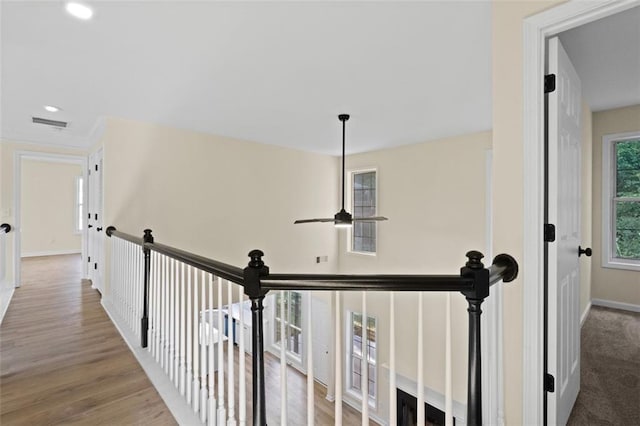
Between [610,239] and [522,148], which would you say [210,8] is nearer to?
[522,148]

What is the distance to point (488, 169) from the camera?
164 inches

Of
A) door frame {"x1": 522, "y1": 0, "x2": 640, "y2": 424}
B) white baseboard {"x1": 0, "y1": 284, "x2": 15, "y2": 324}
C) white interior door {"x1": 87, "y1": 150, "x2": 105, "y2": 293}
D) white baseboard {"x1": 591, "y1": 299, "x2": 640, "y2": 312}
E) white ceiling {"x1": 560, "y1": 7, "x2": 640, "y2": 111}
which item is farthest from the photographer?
white interior door {"x1": 87, "y1": 150, "x2": 105, "y2": 293}

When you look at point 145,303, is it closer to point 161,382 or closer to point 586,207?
point 161,382

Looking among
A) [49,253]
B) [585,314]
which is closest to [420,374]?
[585,314]

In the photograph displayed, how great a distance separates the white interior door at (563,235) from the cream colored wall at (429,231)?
6.39 feet

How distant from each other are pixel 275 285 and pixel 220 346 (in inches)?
24.9

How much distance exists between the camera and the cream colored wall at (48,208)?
24.6 feet

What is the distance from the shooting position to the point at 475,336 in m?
1.13

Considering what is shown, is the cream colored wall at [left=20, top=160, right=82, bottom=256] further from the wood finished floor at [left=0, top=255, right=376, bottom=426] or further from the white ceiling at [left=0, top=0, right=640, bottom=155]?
the white ceiling at [left=0, top=0, right=640, bottom=155]

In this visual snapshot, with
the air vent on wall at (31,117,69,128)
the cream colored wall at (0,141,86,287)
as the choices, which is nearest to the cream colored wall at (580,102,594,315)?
the air vent on wall at (31,117,69,128)

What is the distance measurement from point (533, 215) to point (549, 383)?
2.75 feet

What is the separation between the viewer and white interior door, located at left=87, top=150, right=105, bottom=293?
4145 mm

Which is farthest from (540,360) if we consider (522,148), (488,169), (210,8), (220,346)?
(488,169)

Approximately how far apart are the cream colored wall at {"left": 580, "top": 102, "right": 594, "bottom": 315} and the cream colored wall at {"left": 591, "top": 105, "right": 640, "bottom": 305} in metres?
0.11
